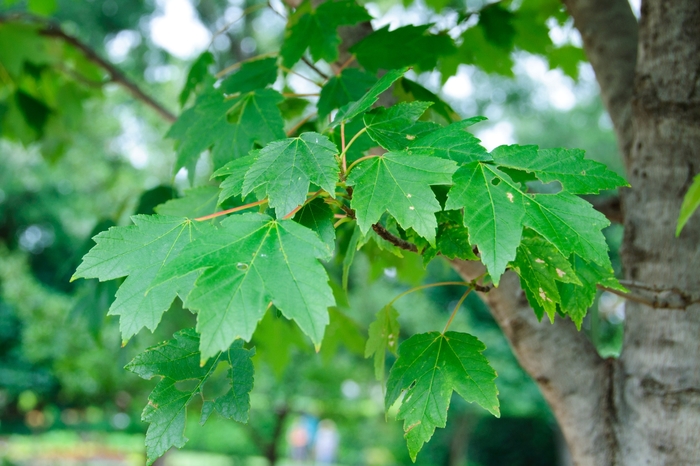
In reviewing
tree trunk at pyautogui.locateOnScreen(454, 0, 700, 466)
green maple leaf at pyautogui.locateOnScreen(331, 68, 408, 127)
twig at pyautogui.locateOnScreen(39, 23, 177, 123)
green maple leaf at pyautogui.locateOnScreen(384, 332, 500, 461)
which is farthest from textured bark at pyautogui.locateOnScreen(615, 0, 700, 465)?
twig at pyautogui.locateOnScreen(39, 23, 177, 123)

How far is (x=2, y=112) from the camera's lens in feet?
7.41

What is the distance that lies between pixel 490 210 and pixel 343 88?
1.66 ft

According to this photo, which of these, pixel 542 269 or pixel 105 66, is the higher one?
pixel 105 66

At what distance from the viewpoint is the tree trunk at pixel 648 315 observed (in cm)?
107

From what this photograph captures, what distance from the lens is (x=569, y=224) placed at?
66 cm

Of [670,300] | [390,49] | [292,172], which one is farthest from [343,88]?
[670,300]

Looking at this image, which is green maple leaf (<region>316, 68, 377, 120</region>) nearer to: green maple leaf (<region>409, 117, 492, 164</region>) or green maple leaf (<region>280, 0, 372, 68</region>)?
green maple leaf (<region>280, 0, 372, 68</region>)

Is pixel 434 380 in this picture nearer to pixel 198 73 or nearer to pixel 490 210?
pixel 490 210

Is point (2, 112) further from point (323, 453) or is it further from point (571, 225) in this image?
point (323, 453)

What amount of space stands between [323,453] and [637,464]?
1054 cm

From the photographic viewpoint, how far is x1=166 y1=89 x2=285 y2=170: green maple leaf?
95 cm

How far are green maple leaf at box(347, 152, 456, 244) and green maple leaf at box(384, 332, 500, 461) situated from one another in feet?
0.78

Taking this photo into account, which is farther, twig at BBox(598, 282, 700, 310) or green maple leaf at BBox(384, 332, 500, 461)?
twig at BBox(598, 282, 700, 310)

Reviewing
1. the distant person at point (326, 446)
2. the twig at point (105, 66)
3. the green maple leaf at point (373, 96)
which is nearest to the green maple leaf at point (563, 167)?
the green maple leaf at point (373, 96)
